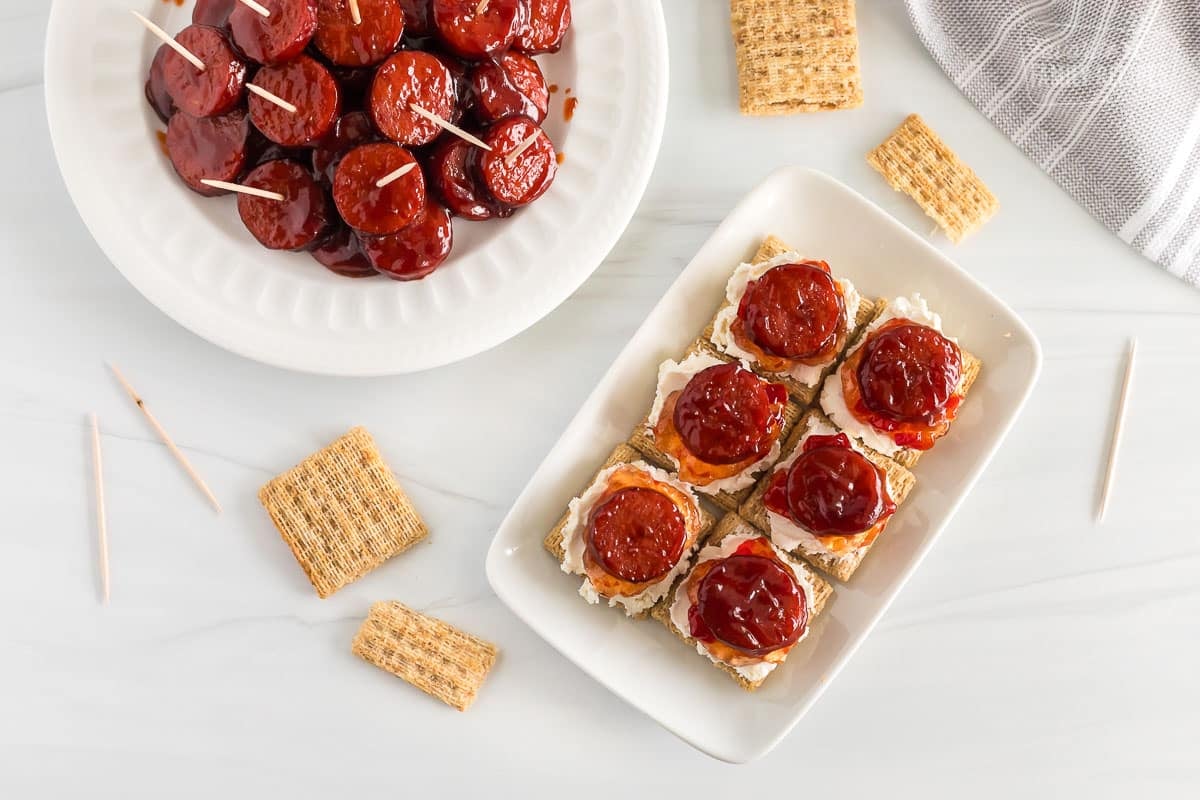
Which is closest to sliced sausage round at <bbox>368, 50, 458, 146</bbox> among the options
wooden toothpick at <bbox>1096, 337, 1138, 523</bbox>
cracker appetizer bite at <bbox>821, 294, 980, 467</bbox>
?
cracker appetizer bite at <bbox>821, 294, 980, 467</bbox>

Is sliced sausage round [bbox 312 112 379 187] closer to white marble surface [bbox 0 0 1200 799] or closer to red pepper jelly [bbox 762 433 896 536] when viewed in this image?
white marble surface [bbox 0 0 1200 799]

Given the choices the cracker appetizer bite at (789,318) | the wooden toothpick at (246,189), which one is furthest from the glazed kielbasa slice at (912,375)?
the wooden toothpick at (246,189)

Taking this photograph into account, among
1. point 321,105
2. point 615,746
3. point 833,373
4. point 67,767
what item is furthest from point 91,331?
point 833,373

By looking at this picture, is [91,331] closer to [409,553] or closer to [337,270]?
[337,270]

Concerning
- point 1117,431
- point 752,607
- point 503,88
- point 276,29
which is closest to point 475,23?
point 503,88

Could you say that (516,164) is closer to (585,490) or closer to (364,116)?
(364,116)

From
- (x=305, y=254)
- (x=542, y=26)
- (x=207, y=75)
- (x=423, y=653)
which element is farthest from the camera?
(x=423, y=653)
